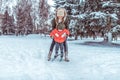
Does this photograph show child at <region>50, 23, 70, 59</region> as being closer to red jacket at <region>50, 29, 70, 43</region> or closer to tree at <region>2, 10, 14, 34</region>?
red jacket at <region>50, 29, 70, 43</region>

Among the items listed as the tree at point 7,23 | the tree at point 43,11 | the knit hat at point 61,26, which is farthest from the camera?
the tree at point 7,23

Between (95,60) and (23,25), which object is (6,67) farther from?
(23,25)

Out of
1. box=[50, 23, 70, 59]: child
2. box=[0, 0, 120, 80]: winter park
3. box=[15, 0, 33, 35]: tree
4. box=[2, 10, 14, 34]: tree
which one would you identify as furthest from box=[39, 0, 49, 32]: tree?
box=[50, 23, 70, 59]: child

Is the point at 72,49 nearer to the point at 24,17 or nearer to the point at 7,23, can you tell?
the point at 24,17

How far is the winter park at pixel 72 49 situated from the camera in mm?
7191

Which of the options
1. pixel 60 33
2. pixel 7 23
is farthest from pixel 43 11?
pixel 60 33

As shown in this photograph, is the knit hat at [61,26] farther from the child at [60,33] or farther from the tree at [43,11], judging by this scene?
the tree at [43,11]

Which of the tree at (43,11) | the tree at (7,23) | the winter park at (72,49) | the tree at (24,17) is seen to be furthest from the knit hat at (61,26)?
the tree at (7,23)

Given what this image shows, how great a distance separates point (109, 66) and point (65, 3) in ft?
88.1

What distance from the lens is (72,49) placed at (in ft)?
48.6

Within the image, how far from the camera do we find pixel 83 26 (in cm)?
2403

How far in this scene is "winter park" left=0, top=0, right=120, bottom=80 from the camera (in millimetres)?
7191

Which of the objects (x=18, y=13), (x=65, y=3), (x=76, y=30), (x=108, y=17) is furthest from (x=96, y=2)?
(x=18, y=13)

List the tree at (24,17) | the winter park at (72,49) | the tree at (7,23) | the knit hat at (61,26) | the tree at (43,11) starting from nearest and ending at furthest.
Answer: the winter park at (72,49), the knit hat at (61,26), the tree at (43,11), the tree at (24,17), the tree at (7,23)
